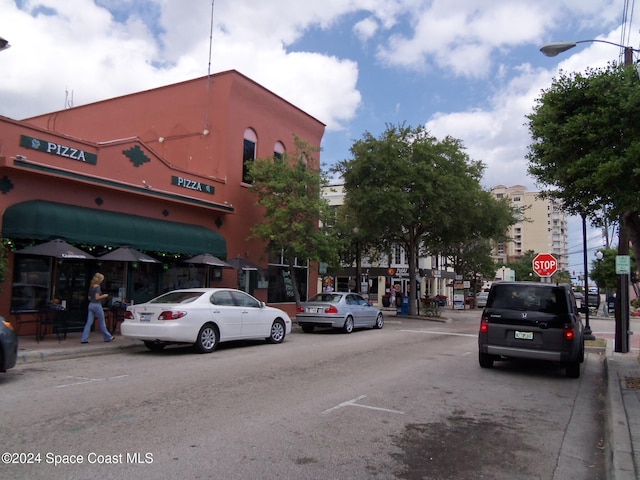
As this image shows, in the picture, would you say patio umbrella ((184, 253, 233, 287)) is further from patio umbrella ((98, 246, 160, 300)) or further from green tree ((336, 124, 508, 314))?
green tree ((336, 124, 508, 314))

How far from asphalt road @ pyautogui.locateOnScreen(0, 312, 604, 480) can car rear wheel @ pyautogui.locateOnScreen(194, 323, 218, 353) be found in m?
0.57

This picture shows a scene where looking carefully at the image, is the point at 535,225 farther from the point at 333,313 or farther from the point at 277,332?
the point at 277,332

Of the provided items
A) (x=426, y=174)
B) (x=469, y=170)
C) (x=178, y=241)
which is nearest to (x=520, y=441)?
(x=178, y=241)

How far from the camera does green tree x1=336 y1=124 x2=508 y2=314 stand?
79.5ft

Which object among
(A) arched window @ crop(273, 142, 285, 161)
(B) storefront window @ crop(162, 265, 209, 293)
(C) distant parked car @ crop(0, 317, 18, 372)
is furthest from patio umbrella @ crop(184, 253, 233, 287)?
(C) distant parked car @ crop(0, 317, 18, 372)

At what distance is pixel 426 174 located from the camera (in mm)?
24062

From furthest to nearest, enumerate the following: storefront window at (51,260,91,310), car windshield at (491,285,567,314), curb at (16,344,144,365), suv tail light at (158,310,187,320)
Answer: storefront window at (51,260,91,310), suv tail light at (158,310,187,320), curb at (16,344,144,365), car windshield at (491,285,567,314)

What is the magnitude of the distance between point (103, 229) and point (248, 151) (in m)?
8.26

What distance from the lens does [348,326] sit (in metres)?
17.7

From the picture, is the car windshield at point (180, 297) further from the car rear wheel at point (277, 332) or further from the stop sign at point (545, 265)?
the stop sign at point (545, 265)

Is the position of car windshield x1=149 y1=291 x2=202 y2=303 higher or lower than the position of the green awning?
lower

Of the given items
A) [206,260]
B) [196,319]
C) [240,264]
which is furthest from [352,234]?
[196,319]

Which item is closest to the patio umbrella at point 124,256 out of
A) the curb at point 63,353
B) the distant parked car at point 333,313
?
the curb at point 63,353

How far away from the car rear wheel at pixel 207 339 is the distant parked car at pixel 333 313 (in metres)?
5.70
